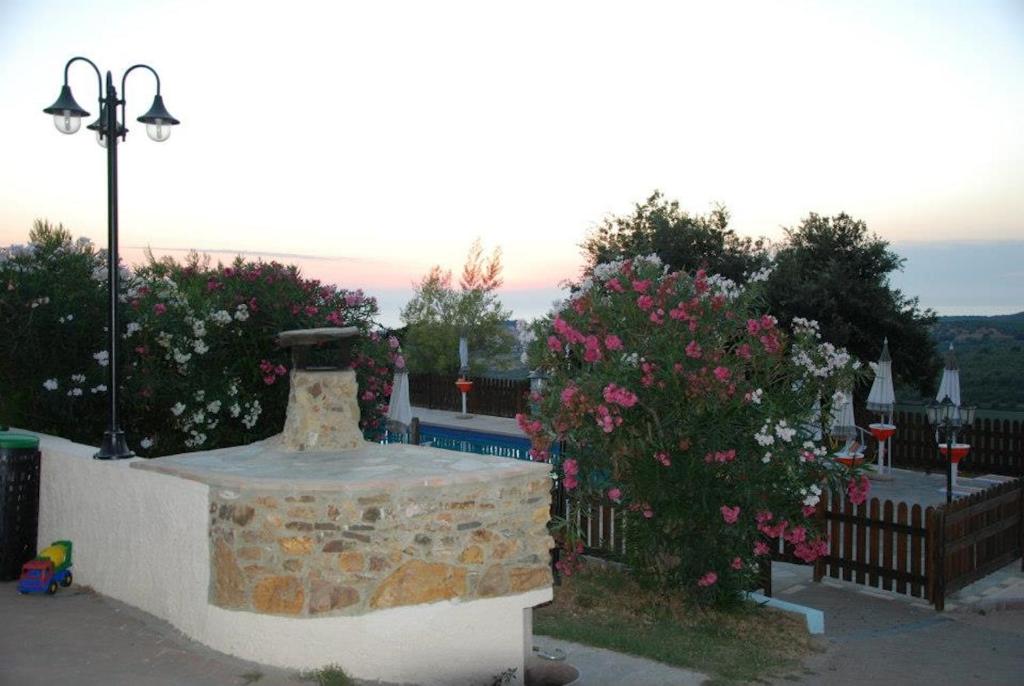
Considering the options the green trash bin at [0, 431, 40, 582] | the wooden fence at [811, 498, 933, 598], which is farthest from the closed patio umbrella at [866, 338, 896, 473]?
the green trash bin at [0, 431, 40, 582]

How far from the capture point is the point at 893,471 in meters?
19.0

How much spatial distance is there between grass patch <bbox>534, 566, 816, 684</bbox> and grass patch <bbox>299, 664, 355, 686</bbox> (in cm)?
274

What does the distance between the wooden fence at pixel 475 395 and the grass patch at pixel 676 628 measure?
676 inches

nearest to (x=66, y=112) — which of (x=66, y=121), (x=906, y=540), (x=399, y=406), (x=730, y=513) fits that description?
(x=66, y=121)

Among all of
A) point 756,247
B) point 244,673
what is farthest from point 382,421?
point 756,247

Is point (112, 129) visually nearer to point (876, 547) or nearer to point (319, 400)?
point (319, 400)

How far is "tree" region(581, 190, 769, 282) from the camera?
29.0 meters

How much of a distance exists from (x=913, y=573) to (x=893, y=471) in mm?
9040

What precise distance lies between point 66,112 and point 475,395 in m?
22.9

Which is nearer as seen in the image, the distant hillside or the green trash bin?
the green trash bin

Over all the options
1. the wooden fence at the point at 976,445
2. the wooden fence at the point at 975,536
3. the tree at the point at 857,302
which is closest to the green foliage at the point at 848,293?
the tree at the point at 857,302

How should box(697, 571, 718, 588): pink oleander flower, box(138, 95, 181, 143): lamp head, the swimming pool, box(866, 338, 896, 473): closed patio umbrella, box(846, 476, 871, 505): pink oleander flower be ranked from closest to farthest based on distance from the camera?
box(138, 95, 181, 143): lamp head, box(697, 571, 718, 588): pink oleander flower, box(846, 476, 871, 505): pink oleander flower, the swimming pool, box(866, 338, 896, 473): closed patio umbrella

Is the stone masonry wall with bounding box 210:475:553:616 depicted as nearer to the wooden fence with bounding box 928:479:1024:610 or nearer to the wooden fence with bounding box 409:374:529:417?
the wooden fence with bounding box 928:479:1024:610

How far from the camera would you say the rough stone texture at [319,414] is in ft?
23.7
